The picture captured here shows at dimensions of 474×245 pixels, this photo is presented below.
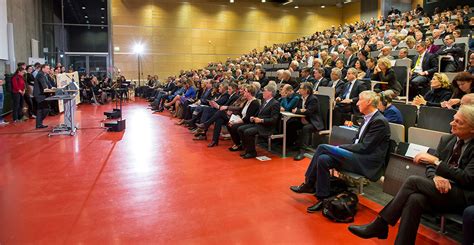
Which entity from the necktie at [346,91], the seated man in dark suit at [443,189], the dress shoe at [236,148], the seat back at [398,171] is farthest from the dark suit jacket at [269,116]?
the seated man in dark suit at [443,189]

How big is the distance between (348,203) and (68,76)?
30.4 feet

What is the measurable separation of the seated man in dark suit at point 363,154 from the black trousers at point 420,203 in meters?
0.78

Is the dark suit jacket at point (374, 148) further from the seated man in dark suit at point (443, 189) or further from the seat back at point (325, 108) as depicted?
the seat back at point (325, 108)

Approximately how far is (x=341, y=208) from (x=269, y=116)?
238cm

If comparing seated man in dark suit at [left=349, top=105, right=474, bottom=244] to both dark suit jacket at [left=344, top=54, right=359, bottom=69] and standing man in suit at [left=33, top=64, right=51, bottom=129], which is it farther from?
standing man in suit at [left=33, top=64, right=51, bottom=129]

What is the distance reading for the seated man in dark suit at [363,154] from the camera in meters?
3.14

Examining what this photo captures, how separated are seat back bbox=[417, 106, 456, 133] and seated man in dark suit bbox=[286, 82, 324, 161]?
1519 millimetres

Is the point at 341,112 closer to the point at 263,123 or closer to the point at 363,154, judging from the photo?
the point at 263,123

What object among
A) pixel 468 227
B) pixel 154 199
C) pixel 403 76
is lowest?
pixel 154 199

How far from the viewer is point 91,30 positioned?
16859 mm

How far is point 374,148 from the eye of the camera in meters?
3.16

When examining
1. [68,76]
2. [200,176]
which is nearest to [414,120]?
[200,176]

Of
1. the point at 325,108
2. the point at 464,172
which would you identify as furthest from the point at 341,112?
the point at 464,172

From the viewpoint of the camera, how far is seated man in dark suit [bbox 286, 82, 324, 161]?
200 inches
